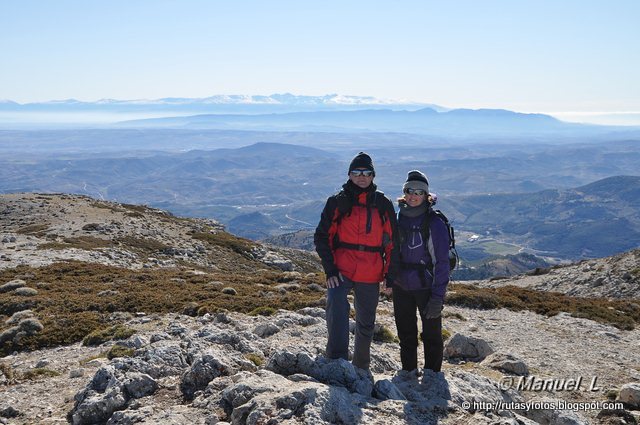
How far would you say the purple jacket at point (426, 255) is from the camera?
9.30 m

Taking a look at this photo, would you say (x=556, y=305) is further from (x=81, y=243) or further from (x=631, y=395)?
(x=81, y=243)

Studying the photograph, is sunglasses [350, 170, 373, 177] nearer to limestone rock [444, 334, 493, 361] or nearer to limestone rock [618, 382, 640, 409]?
limestone rock [618, 382, 640, 409]

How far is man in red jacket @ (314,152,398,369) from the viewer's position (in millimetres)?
9086

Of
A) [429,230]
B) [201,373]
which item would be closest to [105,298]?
[201,373]

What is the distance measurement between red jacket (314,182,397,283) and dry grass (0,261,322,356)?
9.25m

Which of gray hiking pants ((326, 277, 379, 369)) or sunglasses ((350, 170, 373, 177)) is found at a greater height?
sunglasses ((350, 170, 373, 177))

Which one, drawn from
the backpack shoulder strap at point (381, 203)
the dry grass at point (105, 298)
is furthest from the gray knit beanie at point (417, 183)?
the dry grass at point (105, 298)

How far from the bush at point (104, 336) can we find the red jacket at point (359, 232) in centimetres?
821

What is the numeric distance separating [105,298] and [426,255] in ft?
46.9

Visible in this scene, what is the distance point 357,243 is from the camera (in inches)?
360

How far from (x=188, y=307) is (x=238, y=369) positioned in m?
8.89

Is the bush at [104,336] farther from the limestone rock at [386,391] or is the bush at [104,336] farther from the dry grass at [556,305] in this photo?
the dry grass at [556,305]

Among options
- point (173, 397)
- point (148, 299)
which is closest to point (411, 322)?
point (173, 397)

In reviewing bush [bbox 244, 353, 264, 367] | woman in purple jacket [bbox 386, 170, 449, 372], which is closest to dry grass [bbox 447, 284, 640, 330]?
woman in purple jacket [bbox 386, 170, 449, 372]
